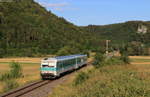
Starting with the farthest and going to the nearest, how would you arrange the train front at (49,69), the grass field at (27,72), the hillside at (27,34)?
the hillside at (27,34), the train front at (49,69), the grass field at (27,72)

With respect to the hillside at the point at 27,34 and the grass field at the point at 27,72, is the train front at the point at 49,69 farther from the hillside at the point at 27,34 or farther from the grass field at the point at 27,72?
the hillside at the point at 27,34

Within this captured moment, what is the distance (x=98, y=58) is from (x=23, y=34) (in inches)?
4114

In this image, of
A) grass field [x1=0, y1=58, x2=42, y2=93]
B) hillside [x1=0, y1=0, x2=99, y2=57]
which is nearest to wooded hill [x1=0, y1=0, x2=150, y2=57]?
hillside [x1=0, y1=0, x2=99, y2=57]

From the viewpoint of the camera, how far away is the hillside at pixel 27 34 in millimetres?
132250

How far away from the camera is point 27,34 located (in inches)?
5876

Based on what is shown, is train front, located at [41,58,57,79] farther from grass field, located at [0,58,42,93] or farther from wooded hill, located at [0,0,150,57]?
wooded hill, located at [0,0,150,57]

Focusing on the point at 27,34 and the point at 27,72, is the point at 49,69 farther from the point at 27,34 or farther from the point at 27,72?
the point at 27,34

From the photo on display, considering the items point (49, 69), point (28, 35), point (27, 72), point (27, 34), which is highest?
point (27, 34)

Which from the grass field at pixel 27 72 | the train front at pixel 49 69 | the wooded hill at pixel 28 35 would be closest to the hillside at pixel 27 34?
the wooded hill at pixel 28 35

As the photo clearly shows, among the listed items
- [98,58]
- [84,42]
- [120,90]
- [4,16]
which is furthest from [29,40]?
[120,90]

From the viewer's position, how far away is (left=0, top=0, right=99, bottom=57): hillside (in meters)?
132

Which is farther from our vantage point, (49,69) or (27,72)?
(27,72)

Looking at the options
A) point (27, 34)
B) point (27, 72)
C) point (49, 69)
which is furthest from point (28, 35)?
point (49, 69)

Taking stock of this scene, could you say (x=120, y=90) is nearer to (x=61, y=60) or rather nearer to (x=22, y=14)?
(x=61, y=60)
